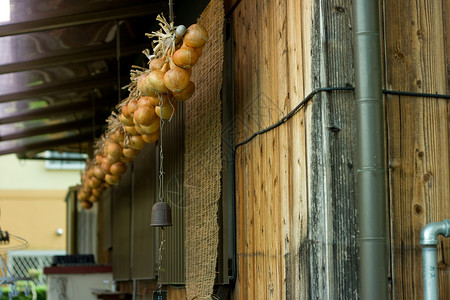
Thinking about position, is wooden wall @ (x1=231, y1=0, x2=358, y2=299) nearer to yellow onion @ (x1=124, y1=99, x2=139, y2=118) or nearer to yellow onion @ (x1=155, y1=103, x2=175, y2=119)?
yellow onion @ (x1=155, y1=103, x2=175, y2=119)

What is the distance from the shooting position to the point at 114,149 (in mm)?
7492

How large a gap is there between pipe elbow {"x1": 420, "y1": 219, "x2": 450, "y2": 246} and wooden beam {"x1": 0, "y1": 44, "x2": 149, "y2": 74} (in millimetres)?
6845

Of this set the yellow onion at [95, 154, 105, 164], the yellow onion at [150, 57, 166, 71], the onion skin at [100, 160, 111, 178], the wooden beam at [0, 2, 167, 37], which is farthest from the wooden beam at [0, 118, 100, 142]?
the yellow onion at [150, 57, 166, 71]

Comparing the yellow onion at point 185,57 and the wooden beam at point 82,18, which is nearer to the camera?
the yellow onion at point 185,57

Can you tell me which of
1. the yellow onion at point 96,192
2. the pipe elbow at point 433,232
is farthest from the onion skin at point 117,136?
the pipe elbow at point 433,232

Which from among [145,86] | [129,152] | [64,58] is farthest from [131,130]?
[64,58]

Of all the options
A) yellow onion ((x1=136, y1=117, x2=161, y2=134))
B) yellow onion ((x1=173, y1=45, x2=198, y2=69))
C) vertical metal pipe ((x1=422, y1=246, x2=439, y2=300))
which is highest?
yellow onion ((x1=173, y1=45, x2=198, y2=69))

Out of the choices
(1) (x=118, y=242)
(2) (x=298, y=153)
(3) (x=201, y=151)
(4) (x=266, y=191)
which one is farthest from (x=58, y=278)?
(2) (x=298, y=153)

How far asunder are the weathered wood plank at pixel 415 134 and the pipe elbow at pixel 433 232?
0.16 m

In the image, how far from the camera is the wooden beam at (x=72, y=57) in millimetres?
9547

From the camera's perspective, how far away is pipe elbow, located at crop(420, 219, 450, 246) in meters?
3.66

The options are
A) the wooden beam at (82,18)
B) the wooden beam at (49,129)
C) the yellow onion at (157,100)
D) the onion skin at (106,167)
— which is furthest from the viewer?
the wooden beam at (49,129)

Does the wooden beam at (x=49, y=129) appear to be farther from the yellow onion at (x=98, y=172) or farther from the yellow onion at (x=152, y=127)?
the yellow onion at (x=152, y=127)

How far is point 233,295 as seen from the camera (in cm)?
543
